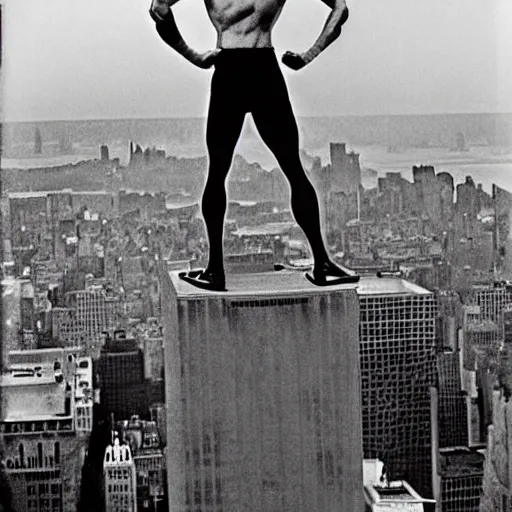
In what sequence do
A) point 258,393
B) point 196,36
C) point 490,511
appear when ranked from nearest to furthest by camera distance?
1. point 258,393
2. point 196,36
3. point 490,511

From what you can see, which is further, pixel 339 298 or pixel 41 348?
pixel 41 348

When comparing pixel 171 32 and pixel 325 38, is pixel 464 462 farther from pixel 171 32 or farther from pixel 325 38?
pixel 171 32

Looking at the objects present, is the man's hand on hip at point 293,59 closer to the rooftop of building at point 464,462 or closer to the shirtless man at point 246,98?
the shirtless man at point 246,98

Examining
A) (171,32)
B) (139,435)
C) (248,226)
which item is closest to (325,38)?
(171,32)

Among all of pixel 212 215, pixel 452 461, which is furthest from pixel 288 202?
pixel 452 461

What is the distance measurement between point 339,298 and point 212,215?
0.38 metres

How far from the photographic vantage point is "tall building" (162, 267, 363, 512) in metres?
2.62

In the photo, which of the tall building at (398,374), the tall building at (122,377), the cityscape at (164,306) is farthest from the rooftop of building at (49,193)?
the tall building at (398,374)

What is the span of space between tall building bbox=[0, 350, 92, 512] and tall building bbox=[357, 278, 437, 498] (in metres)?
0.80

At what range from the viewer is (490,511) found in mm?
3229

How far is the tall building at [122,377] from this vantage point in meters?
3.12

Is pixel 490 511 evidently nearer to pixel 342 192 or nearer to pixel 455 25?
pixel 342 192

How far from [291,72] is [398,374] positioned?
0.92 meters

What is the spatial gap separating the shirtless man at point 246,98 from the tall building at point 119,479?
0.64 metres
